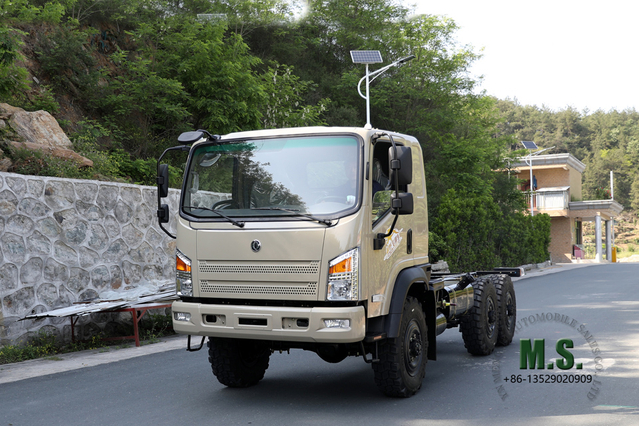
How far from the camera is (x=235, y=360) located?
701 centimetres

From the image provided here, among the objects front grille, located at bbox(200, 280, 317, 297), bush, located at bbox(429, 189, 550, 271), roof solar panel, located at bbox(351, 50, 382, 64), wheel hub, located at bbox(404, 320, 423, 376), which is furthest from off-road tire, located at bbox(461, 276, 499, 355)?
roof solar panel, located at bbox(351, 50, 382, 64)

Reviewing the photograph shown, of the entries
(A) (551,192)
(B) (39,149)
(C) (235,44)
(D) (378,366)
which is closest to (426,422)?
(D) (378,366)

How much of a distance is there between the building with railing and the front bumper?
44414 mm

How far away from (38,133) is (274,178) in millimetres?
9018

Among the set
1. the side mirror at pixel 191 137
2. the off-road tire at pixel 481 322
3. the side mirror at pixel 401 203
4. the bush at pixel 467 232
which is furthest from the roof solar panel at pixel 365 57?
the side mirror at pixel 401 203

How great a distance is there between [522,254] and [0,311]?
2782cm

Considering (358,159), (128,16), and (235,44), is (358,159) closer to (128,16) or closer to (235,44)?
(235,44)

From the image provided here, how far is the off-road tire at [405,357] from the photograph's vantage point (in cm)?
620

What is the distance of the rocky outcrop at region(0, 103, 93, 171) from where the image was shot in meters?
12.3

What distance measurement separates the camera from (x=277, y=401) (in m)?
6.52

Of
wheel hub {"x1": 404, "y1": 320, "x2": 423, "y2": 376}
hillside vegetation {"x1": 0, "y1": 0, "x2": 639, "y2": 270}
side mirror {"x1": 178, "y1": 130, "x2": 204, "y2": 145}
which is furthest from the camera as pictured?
hillside vegetation {"x1": 0, "y1": 0, "x2": 639, "y2": 270}

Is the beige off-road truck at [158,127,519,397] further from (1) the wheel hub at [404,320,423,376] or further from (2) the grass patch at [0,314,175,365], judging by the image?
(2) the grass patch at [0,314,175,365]

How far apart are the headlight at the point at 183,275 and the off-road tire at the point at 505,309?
16.9ft

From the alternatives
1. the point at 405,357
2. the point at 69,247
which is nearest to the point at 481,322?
the point at 405,357
